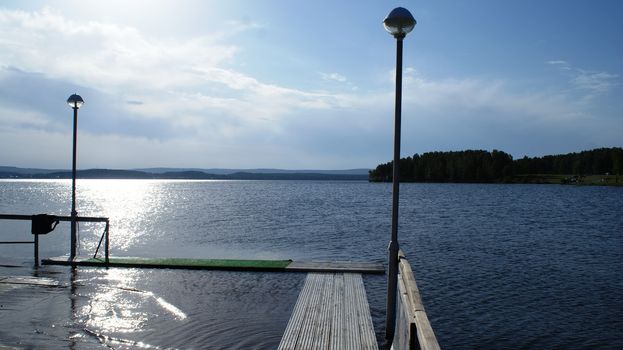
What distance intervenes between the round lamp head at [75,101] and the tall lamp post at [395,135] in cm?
1293

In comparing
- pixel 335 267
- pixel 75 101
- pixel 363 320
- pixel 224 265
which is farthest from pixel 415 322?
pixel 75 101

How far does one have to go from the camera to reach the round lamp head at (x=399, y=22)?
28.7ft

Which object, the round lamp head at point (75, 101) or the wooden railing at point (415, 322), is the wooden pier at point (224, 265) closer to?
the round lamp head at point (75, 101)

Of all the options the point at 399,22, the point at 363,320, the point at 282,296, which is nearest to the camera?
the point at 399,22

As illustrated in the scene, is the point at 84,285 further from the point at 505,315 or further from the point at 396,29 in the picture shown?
the point at 505,315

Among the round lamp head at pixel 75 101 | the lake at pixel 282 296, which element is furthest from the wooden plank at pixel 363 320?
the round lamp head at pixel 75 101

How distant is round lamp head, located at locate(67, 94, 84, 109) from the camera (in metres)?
17.5

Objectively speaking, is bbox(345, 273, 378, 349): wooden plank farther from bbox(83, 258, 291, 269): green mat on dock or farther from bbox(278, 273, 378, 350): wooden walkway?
bbox(83, 258, 291, 269): green mat on dock

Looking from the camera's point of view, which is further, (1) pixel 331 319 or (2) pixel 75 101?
(2) pixel 75 101

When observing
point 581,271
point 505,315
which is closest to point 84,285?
point 505,315

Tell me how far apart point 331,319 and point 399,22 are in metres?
6.05

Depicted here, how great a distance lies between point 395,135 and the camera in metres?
9.38

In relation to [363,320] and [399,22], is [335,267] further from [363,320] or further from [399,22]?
[399,22]

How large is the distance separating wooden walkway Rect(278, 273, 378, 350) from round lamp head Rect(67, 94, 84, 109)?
34.3ft
